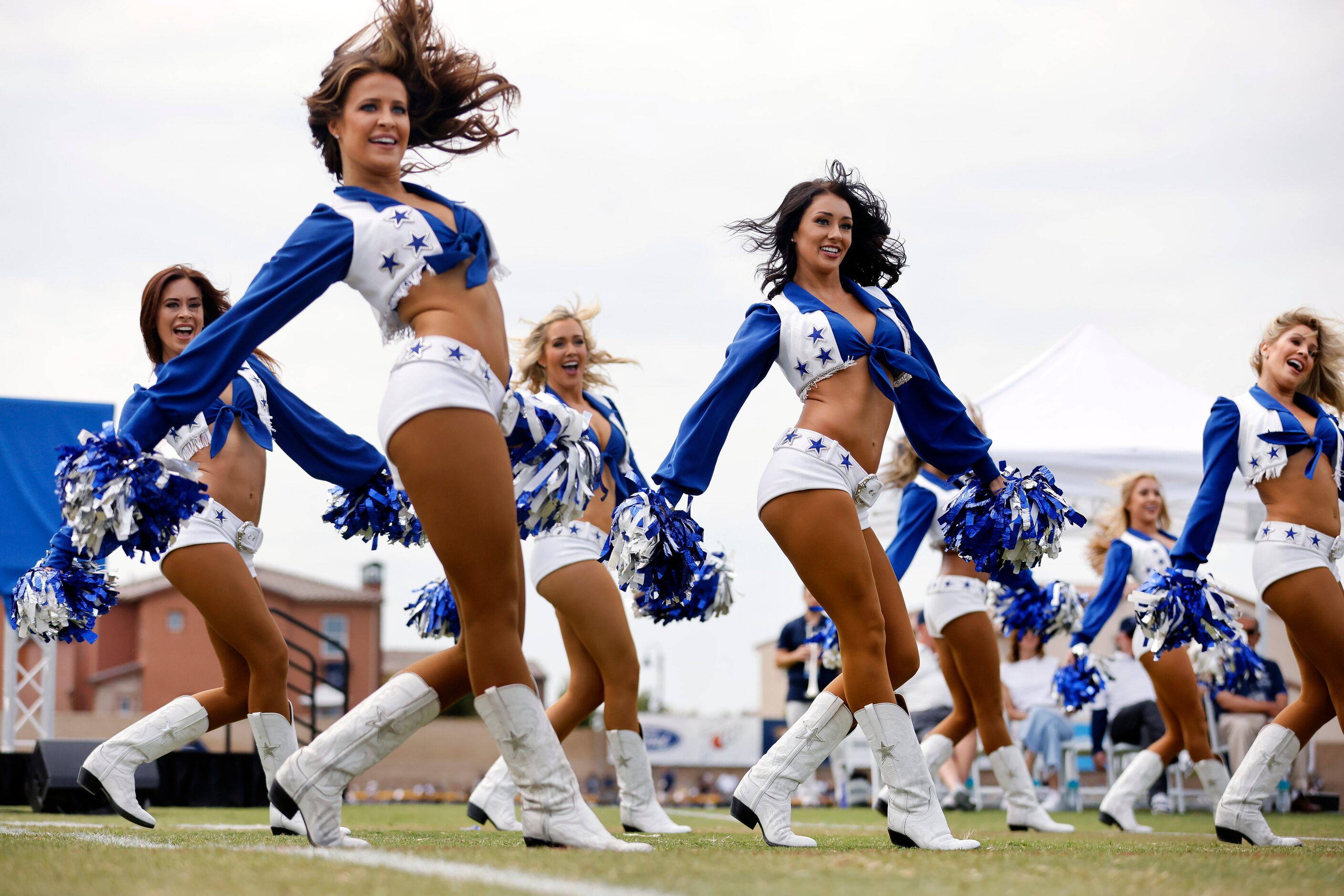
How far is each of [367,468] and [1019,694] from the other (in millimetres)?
11008

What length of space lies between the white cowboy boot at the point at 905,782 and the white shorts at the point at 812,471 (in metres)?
0.63

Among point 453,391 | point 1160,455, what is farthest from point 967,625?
point 1160,455

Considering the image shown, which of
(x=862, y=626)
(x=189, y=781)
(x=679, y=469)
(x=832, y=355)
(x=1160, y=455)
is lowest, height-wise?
(x=189, y=781)

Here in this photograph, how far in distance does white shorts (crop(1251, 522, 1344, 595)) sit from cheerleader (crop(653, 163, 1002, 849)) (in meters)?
1.36

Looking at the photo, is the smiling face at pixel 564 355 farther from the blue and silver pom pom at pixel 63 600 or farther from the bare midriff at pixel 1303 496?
the bare midriff at pixel 1303 496

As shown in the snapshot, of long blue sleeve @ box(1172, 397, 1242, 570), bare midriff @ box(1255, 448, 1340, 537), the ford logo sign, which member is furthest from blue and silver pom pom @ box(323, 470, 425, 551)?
the ford logo sign

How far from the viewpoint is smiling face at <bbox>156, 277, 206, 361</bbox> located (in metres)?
5.57

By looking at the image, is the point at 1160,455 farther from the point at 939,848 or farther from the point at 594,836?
the point at 594,836

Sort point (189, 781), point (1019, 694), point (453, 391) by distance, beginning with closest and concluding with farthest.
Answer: point (453, 391), point (189, 781), point (1019, 694)

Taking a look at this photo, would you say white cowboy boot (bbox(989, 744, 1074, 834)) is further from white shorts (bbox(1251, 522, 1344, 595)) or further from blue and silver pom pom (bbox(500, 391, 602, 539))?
blue and silver pom pom (bbox(500, 391, 602, 539))

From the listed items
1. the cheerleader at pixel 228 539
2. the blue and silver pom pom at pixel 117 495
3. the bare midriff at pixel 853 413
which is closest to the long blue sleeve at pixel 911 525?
the bare midriff at pixel 853 413

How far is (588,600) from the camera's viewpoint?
5875 millimetres

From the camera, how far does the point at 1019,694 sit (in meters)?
14.4

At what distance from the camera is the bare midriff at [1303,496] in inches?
215
